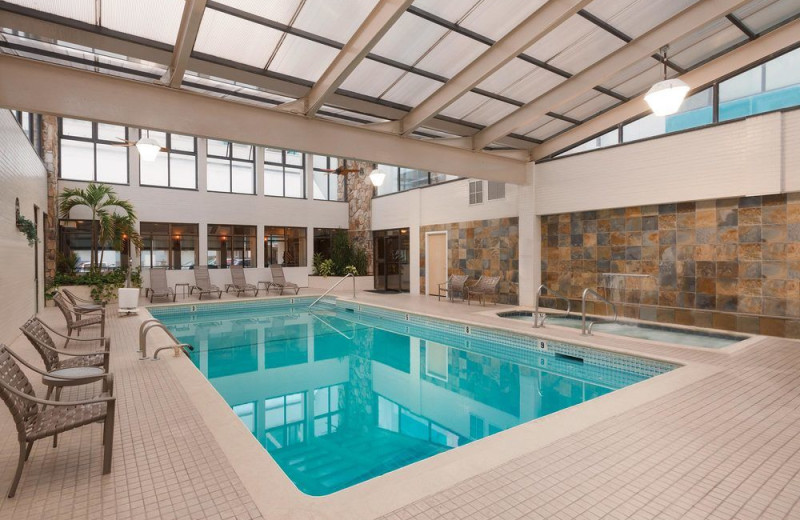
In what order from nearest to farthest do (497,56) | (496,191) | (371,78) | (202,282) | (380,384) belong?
(380,384) < (497,56) < (371,78) < (496,191) < (202,282)

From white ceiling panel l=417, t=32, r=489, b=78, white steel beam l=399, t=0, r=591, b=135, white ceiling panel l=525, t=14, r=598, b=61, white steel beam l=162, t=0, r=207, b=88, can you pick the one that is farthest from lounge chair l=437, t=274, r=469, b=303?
white steel beam l=162, t=0, r=207, b=88

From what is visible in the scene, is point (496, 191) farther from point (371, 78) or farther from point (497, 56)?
point (371, 78)

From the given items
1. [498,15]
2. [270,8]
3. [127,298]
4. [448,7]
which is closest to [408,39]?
[448,7]

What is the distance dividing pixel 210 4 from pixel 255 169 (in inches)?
438

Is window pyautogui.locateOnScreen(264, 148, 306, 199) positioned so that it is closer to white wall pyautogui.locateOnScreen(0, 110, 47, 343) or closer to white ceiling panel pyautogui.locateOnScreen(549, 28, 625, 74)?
white wall pyautogui.locateOnScreen(0, 110, 47, 343)

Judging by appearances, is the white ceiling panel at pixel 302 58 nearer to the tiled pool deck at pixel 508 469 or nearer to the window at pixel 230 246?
the tiled pool deck at pixel 508 469

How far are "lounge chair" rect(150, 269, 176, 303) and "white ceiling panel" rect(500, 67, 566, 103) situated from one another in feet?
35.0

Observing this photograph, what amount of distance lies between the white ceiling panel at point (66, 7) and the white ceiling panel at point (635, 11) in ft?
19.8

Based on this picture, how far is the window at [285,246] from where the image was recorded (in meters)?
15.8

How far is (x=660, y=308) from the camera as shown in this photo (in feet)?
26.5

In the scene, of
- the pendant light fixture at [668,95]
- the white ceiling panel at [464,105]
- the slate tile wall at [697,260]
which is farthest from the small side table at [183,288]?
the pendant light fixture at [668,95]

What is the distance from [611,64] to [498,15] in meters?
2.45

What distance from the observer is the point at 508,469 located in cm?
271

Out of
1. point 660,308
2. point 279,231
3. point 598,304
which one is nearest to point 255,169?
point 279,231
